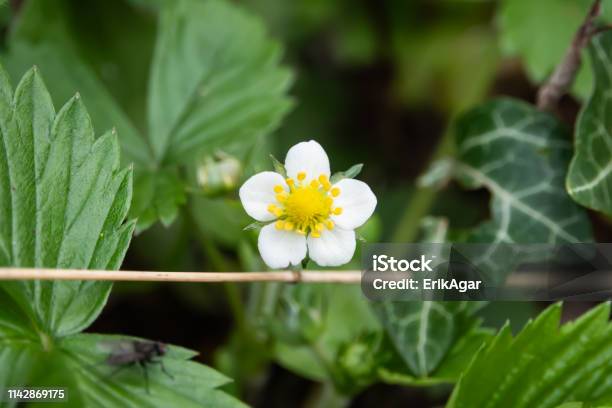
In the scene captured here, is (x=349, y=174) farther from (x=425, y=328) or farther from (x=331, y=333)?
(x=331, y=333)

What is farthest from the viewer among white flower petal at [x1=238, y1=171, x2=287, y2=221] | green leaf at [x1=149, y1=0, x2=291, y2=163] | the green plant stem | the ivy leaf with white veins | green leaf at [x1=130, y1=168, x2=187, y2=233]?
the green plant stem

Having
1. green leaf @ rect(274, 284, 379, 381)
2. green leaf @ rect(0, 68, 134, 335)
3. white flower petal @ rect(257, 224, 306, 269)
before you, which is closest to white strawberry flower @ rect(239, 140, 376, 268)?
white flower petal @ rect(257, 224, 306, 269)

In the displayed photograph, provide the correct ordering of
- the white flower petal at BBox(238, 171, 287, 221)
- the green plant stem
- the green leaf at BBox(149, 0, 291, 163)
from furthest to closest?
the green plant stem, the green leaf at BBox(149, 0, 291, 163), the white flower petal at BBox(238, 171, 287, 221)

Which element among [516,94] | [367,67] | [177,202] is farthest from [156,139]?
[516,94]

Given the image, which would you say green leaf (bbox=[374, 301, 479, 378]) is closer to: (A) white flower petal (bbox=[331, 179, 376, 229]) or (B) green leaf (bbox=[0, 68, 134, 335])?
(A) white flower petal (bbox=[331, 179, 376, 229])

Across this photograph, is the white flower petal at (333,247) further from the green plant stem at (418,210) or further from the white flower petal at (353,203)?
the green plant stem at (418,210)

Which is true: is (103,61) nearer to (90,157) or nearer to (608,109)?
(90,157)

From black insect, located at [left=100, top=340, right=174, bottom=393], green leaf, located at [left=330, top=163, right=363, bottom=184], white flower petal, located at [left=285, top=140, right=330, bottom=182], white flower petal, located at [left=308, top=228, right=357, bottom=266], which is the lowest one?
black insect, located at [left=100, top=340, right=174, bottom=393]
